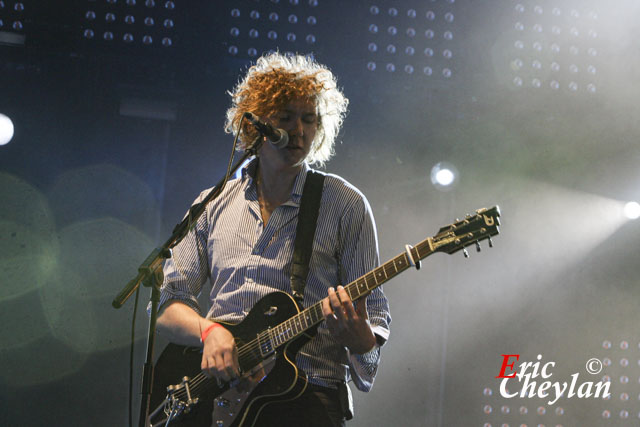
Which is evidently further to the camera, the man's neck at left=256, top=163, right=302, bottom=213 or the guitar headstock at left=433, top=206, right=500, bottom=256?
the man's neck at left=256, top=163, right=302, bottom=213

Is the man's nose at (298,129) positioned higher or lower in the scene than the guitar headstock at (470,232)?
higher

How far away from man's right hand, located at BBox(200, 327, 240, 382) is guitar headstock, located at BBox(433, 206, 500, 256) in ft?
2.58

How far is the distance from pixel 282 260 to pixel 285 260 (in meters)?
0.01

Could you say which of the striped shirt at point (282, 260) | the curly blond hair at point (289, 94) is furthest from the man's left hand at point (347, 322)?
the curly blond hair at point (289, 94)

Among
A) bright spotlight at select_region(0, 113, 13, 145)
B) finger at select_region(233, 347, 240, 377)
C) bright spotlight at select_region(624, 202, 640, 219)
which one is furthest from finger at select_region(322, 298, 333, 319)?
bright spotlight at select_region(624, 202, 640, 219)

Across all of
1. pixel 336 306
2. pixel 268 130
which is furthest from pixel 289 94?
pixel 336 306

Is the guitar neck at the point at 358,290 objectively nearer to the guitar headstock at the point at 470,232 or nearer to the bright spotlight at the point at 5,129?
the guitar headstock at the point at 470,232

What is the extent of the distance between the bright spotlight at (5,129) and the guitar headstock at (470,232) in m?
2.77

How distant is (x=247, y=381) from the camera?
1.96 meters

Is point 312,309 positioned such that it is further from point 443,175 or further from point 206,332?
point 443,175

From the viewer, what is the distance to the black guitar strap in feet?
6.91

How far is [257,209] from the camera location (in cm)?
236

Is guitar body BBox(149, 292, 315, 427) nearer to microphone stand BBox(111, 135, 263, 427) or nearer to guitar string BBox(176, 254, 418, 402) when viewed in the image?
guitar string BBox(176, 254, 418, 402)

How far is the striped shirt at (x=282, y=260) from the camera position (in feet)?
6.75
